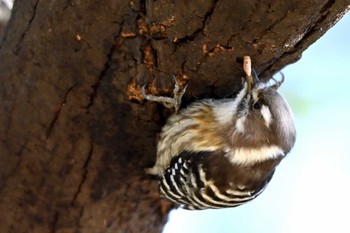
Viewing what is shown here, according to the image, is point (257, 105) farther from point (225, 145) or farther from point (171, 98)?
point (171, 98)

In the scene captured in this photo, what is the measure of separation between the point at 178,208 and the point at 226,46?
1279mm

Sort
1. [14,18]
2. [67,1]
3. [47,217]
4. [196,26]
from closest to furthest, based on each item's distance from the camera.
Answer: [196,26], [67,1], [14,18], [47,217]

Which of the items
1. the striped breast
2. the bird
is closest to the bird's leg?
the bird

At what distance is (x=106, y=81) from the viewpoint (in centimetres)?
250

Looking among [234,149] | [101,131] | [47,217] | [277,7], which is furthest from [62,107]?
[277,7]

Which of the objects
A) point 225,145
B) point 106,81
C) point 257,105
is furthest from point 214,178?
point 106,81

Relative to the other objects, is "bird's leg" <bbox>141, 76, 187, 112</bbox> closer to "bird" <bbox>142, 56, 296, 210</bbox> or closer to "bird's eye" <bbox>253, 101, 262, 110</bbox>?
"bird" <bbox>142, 56, 296, 210</bbox>

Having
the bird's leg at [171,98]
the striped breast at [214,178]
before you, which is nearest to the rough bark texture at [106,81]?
the bird's leg at [171,98]

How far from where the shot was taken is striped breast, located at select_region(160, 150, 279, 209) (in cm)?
269

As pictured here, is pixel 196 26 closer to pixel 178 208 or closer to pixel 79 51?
pixel 79 51

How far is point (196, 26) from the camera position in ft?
6.95

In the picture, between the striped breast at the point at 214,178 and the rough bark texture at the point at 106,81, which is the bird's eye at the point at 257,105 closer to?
the rough bark texture at the point at 106,81

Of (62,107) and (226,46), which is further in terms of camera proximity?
(62,107)

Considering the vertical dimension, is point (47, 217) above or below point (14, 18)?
below
